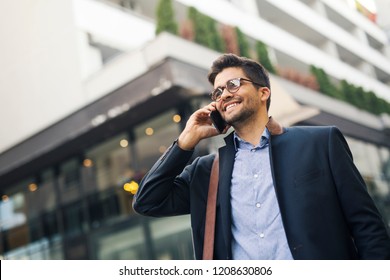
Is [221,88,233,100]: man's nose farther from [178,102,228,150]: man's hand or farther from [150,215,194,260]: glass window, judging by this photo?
[150,215,194,260]: glass window

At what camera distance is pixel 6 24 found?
4.18 meters

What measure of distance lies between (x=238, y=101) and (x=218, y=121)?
11 centimetres

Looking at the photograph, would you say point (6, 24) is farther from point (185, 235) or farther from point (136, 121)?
point (185, 235)

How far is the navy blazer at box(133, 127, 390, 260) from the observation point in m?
1.44

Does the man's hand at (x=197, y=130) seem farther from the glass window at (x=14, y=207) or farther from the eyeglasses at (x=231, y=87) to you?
the glass window at (x=14, y=207)

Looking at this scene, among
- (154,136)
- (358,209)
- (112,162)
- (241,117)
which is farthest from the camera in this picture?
(112,162)

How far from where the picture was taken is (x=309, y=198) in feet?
4.89

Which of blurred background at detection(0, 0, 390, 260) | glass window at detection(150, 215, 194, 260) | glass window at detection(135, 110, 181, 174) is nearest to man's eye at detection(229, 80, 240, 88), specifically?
blurred background at detection(0, 0, 390, 260)

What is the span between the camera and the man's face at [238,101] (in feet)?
5.44

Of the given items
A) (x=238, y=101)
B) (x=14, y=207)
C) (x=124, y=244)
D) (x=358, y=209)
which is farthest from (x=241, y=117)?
(x=14, y=207)

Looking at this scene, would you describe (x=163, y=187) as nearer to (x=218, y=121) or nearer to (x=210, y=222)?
(x=210, y=222)

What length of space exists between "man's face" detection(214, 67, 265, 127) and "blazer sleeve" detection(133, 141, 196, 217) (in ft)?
0.63
